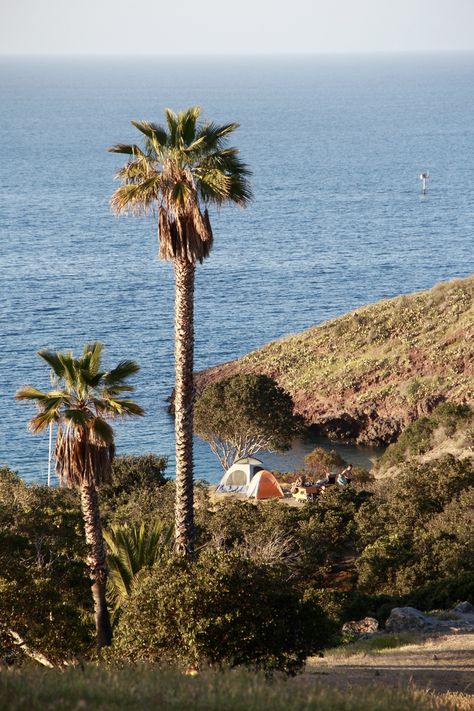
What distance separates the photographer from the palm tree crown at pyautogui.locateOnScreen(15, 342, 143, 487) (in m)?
20.9

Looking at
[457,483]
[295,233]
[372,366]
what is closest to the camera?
[457,483]

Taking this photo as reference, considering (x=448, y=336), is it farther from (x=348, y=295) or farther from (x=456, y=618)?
(x=456, y=618)

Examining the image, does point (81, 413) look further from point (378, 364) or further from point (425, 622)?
point (378, 364)

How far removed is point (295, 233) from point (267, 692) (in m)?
107

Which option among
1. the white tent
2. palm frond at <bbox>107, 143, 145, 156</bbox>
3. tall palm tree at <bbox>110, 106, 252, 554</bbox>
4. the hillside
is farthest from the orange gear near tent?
palm frond at <bbox>107, 143, 145, 156</bbox>

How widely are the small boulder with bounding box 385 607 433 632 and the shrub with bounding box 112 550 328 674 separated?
4222mm

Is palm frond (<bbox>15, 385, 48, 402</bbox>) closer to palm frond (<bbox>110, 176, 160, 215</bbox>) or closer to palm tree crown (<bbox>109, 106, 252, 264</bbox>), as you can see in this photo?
palm tree crown (<bbox>109, 106, 252, 264</bbox>)

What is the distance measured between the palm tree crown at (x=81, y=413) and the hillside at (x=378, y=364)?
3482cm

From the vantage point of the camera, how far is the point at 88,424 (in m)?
20.9

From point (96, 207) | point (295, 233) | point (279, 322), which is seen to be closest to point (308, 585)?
point (279, 322)

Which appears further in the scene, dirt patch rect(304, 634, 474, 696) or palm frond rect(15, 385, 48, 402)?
palm frond rect(15, 385, 48, 402)

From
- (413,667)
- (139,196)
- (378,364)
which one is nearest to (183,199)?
(139,196)

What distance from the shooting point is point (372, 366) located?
2479 inches

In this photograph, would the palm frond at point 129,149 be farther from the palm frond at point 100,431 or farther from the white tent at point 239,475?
the white tent at point 239,475
